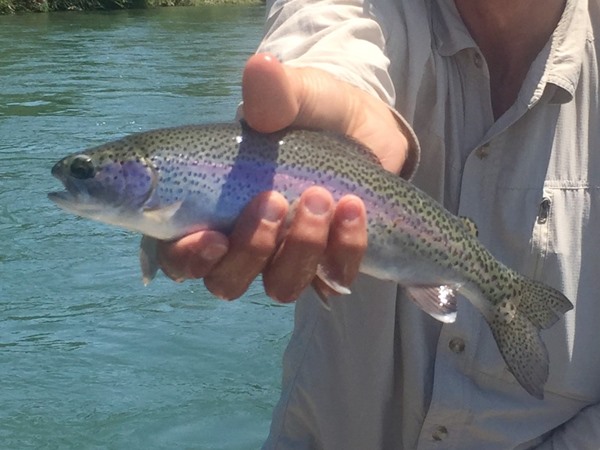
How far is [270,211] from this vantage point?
6.55ft

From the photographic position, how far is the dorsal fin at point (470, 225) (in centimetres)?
236

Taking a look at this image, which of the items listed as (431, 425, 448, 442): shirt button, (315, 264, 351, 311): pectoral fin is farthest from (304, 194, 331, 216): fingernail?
(431, 425, 448, 442): shirt button

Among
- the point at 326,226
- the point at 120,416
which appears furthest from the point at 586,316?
the point at 120,416

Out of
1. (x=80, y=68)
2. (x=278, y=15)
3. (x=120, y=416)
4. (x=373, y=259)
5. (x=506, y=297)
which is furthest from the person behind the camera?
(x=80, y=68)

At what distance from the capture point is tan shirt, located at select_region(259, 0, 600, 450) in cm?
252

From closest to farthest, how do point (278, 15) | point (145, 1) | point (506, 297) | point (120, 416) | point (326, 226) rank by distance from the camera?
point (326, 226)
point (506, 297)
point (278, 15)
point (120, 416)
point (145, 1)

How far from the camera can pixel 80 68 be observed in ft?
54.0

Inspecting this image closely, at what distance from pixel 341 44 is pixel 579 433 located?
3.78 ft

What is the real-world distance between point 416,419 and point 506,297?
17.5 inches

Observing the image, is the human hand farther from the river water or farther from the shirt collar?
the river water

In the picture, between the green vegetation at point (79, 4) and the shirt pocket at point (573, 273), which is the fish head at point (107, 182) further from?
the green vegetation at point (79, 4)

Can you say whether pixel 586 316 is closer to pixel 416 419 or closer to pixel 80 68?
pixel 416 419

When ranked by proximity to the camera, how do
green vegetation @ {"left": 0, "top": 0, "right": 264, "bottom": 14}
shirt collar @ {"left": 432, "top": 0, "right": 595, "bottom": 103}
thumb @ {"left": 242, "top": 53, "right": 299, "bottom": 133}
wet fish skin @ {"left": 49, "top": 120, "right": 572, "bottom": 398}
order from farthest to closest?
green vegetation @ {"left": 0, "top": 0, "right": 264, "bottom": 14} < shirt collar @ {"left": 432, "top": 0, "right": 595, "bottom": 103} < wet fish skin @ {"left": 49, "top": 120, "right": 572, "bottom": 398} < thumb @ {"left": 242, "top": 53, "right": 299, "bottom": 133}

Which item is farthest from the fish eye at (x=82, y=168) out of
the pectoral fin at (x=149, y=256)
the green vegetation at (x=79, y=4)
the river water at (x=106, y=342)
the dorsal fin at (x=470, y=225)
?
the green vegetation at (x=79, y=4)
